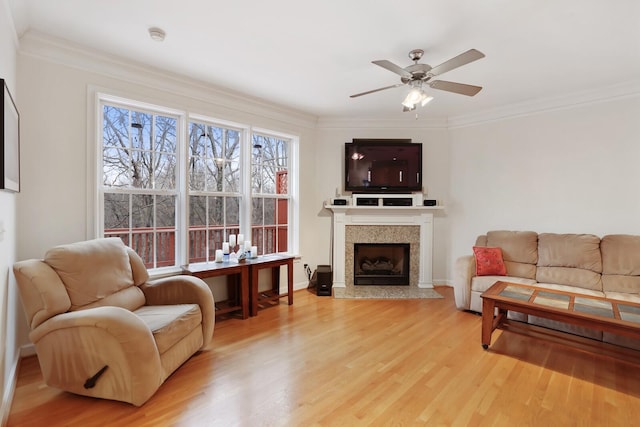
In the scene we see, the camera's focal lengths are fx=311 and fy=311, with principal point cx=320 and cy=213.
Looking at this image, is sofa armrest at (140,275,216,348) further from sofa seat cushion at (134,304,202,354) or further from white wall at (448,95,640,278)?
white wall at (448,95,640,278)

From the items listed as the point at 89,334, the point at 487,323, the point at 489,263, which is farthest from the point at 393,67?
the point at 89,334

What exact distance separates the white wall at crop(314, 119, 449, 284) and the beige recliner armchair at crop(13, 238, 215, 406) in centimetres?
301

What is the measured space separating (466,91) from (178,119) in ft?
9.72

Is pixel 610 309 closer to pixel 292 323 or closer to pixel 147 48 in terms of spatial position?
pixel 292 323

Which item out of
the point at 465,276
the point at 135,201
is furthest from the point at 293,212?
the point at 465,276

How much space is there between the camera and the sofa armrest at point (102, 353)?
1.86m

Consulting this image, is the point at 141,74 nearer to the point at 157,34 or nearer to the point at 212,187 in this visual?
the point at 157,34

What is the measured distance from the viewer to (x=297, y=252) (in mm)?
4664

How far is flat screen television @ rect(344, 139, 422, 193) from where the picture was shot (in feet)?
15.7

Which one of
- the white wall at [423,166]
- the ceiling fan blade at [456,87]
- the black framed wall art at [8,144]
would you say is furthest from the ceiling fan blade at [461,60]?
the black framed wall art at [8,144]

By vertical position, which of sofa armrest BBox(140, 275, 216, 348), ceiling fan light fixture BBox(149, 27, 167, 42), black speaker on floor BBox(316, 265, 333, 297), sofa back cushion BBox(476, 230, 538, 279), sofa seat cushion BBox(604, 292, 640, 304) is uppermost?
ceiling fan light fixture BBox(149, 27, 167, 42)

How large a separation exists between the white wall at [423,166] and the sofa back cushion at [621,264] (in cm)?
189

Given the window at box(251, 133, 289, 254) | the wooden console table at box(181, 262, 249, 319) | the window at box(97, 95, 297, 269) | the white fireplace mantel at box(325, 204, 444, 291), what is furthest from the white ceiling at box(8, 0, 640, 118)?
the wooden console table at box(181, 262, 249, 319)

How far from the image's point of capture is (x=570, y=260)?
355 centimetres
